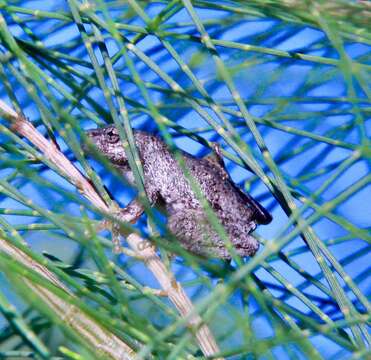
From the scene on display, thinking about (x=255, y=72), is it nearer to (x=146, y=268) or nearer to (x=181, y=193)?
(x=146, y=268)

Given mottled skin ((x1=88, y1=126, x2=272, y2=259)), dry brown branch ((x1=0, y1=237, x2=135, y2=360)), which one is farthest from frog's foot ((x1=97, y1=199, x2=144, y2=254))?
dry brown branch ((x1=0, y1=237, x2=135, y2=360))

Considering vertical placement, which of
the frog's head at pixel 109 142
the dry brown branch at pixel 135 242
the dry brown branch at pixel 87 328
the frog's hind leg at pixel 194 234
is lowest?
the dry brown branch at pixel 87 328

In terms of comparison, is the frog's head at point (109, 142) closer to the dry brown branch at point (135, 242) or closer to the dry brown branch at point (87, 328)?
the dry brown branch at point (135, 242)

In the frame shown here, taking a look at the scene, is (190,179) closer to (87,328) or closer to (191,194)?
(87,328)

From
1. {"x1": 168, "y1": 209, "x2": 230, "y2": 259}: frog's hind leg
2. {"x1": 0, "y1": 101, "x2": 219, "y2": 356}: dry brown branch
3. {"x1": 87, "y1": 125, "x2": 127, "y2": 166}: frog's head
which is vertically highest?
{"x1": 87, "y1": 125, "x2": 127, "y2": 166}: frog's head

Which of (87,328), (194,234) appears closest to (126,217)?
(194,234)

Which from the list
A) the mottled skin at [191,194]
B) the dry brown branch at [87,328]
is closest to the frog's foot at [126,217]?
the mottled skin at [191,194]

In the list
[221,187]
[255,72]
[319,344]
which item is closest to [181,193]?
[221,187]

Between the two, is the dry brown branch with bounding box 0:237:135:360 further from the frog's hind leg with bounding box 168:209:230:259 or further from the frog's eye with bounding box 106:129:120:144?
the frog's eye with bounding box 106:129:120:144
